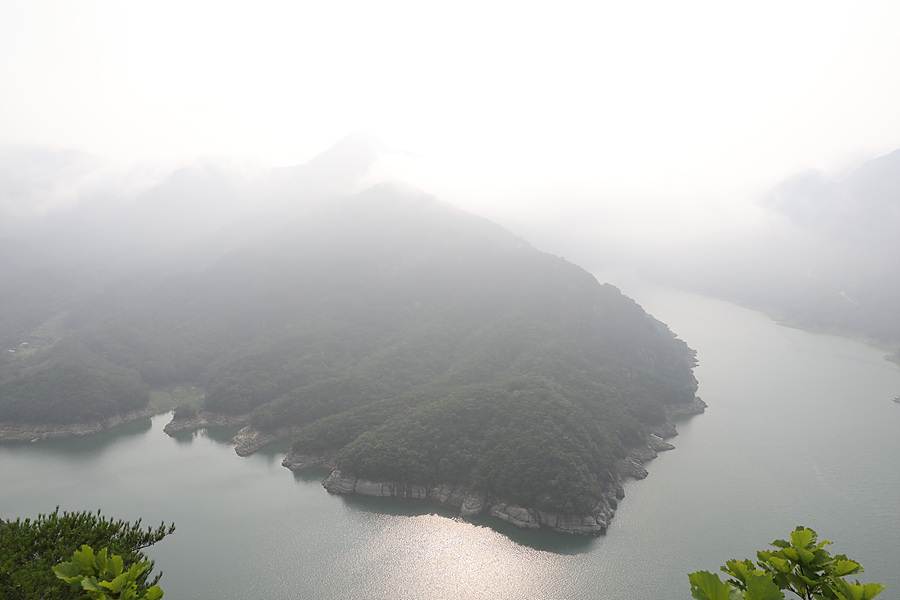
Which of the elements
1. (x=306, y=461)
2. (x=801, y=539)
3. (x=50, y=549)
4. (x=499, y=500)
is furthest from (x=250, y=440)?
(x=801, y=539)

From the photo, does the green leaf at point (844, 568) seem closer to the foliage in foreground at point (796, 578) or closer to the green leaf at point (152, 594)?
the foliage in foreground at point (796, 578)

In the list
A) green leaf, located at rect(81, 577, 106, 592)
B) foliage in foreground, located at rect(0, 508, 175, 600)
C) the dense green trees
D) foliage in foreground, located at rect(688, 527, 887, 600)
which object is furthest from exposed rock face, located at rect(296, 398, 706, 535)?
green leaf, located at rect(81, 577, 106, 592)

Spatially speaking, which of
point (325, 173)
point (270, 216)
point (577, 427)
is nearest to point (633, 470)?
point (577, 427)

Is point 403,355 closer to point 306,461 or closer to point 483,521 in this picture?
point 306,461

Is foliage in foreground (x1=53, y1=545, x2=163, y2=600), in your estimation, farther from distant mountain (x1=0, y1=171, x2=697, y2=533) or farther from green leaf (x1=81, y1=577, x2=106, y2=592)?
distant mountain (x1=0, y1=171, x2=697, y2=533)

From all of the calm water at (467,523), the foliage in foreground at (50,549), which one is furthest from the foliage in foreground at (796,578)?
the calm water at (467,523)

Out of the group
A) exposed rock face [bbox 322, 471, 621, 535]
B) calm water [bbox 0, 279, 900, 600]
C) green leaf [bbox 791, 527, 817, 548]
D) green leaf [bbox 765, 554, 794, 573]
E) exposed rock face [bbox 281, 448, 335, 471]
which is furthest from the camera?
exposed rock face [bbox 281, 448, 335, 471]
